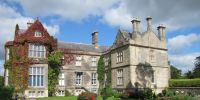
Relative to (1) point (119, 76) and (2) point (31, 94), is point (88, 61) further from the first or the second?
(2) point (31, 94)

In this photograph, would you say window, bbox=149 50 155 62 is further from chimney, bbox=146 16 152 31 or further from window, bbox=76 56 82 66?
window, bbox=76 56 82 66

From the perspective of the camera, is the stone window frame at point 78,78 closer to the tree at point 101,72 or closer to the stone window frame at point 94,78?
the stone window frame at point 94,78

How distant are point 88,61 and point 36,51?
9472 millimetres

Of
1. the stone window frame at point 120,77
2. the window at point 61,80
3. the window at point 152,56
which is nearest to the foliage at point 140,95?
the stone window frame at point 120,77

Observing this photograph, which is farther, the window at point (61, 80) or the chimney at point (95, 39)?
the chimney at point (95, 39)

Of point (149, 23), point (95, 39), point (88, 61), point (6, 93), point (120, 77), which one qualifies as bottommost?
point (6, 93)

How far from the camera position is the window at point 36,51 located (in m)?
32.8

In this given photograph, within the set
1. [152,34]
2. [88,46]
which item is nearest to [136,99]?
[152,34]

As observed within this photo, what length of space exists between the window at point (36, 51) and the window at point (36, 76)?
177cm

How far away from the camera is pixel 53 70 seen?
34875 millimetres

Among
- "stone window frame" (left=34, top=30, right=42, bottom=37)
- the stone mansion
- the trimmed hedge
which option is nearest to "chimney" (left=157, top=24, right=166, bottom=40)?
the stone mansion

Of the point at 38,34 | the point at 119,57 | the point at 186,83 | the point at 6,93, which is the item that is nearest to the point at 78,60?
the point at 119,57

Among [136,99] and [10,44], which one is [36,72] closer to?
[10,44]

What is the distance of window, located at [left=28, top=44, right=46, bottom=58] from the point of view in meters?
32.8
